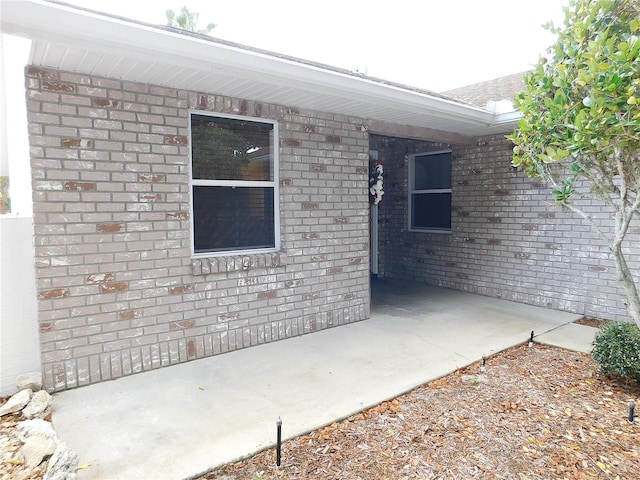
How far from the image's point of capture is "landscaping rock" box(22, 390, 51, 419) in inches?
121

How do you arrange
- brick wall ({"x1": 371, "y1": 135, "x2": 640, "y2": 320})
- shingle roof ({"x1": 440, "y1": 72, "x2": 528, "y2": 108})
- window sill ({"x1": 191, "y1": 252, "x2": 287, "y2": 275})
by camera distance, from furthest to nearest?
shingle roof ({"x1": 440, "y1": 72, "x2": 528, "y2": 108}) < brick wall ({"x1": 371, "y1": 135, "x2": 640, "y2": 320}) < window sill ({"x1": 191, "y1": 252, "x2": 287, "y2": 275})

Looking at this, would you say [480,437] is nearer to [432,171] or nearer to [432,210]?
[432,210]

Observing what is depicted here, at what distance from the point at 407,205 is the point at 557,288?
3.19 meters

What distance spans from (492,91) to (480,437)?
6.58 m

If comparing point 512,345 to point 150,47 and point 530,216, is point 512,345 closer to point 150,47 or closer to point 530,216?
point 530,216

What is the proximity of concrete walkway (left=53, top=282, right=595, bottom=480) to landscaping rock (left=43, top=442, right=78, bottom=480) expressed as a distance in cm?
14

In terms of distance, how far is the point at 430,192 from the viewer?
318 inches

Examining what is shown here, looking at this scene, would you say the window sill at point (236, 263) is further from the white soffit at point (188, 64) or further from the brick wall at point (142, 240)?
the white soffit at point (188, 64)

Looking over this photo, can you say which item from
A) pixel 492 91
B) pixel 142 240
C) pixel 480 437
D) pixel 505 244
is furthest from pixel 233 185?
pixel 492 91

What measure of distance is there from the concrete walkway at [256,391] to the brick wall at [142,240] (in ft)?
0.97

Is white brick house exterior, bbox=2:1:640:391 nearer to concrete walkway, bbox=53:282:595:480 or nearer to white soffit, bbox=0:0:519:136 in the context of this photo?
white soffit, bbox=0:0:519:136

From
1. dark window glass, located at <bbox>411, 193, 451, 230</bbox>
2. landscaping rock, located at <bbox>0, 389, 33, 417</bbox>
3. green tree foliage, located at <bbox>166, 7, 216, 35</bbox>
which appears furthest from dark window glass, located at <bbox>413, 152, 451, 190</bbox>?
green tree foliage, located at <bbox>166, 7, 216, 35</bbox>

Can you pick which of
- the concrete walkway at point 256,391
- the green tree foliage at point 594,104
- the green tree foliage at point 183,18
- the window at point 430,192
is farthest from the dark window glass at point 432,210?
the green tree foliage at point 183,18

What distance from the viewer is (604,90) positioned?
2949mm
